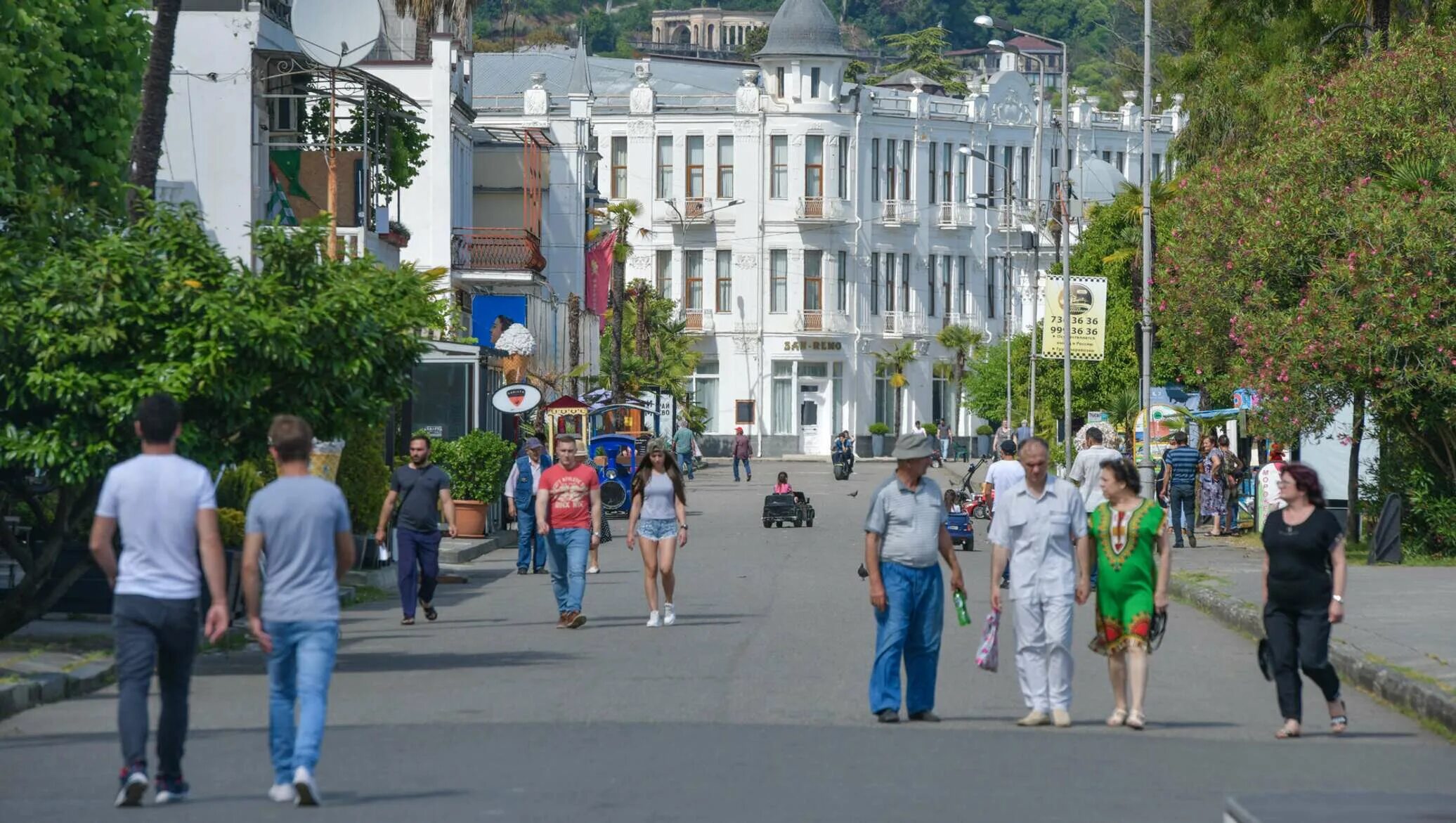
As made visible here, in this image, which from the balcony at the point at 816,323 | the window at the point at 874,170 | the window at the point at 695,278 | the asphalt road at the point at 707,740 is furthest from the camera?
the window at the point at 695,278

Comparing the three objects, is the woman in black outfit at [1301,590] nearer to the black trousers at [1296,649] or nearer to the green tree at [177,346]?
the black trousers at [1296,649]

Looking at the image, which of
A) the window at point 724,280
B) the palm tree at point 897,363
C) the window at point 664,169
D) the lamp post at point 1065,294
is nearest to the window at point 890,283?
the palm tree at point 897,363

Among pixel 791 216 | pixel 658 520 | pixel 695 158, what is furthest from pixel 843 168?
pixel 658 520

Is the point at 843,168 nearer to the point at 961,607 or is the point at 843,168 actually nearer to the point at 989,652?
the point at 961,607

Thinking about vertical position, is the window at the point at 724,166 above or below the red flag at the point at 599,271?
above

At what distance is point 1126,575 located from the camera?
12.7 m

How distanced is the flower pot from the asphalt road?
1362 centimetres

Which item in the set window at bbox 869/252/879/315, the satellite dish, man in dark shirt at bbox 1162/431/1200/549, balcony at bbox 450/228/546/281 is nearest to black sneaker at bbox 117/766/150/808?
the satellite dish

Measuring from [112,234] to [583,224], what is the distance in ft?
178

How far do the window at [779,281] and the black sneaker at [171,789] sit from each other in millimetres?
85592

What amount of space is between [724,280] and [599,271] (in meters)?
23.3

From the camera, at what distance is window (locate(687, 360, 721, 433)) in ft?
311

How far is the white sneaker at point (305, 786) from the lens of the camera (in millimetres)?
9297

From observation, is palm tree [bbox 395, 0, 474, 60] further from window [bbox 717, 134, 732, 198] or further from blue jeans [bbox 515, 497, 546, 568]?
window [bbox 717, 134, 732, 198]
